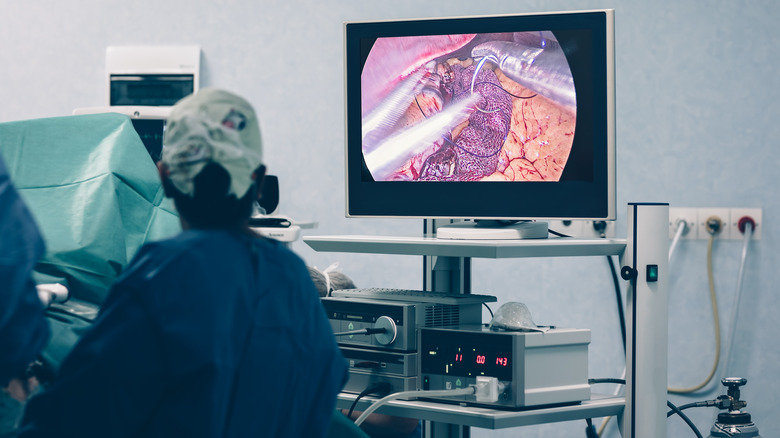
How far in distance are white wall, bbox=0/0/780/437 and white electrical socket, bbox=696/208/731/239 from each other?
0.03 metres

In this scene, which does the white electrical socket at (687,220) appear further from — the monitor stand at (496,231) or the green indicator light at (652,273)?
the green indicator light at (652,273)

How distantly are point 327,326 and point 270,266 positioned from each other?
0.48ft

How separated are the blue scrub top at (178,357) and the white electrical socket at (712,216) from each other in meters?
2.17

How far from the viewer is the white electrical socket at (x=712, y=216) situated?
9.34ft

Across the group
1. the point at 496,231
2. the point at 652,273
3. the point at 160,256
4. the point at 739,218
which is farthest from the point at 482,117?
the point at 739,218

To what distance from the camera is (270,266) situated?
1062mm

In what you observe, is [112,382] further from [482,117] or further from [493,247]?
[482,117]

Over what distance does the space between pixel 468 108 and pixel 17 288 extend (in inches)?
44.0

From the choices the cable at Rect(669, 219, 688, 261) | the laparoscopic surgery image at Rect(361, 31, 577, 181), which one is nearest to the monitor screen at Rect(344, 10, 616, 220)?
the laparoscopic surgery image at Rect(361, 31, 577, 181)

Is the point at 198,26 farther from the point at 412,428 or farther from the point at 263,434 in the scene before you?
the point at 263,434

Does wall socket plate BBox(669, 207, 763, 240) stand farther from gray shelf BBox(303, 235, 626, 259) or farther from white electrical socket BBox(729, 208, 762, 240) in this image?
gray shelf BBox(303, 235, 626, 259)

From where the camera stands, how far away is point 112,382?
36.2 inches

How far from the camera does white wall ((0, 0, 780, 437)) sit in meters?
2.86

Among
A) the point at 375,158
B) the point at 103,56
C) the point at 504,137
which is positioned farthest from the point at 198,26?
the point at 504,137
